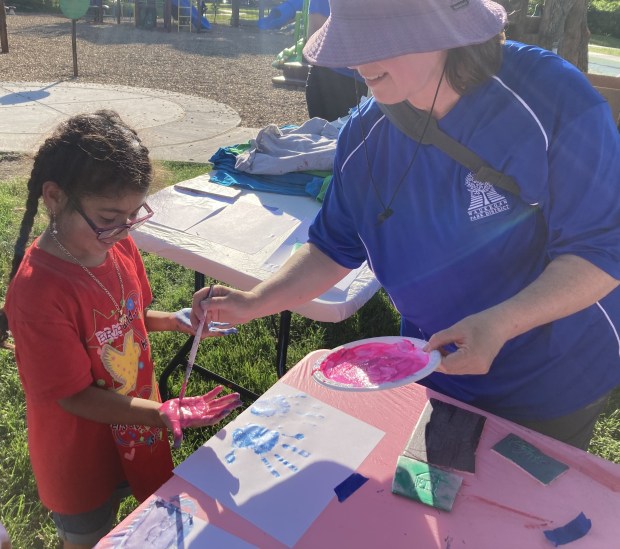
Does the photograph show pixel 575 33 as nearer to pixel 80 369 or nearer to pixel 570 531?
pixel 570 531

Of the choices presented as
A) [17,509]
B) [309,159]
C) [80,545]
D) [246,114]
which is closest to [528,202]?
[80,545]

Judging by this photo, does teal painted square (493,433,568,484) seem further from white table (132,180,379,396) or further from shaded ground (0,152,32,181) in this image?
shaded ground (0,152,32,181)

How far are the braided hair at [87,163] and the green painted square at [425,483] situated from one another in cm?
96

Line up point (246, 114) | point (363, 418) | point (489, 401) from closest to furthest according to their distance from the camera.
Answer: point (363, 418) < point (489, 401) < point (246, 114)

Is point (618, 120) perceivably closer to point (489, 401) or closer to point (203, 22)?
point (489, 401)

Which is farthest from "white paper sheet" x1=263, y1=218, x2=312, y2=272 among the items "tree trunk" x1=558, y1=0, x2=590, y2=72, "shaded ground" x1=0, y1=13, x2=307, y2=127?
"shaded ground" x1=0, y1=13, x2=307, y2=127

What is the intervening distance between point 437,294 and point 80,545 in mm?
1224

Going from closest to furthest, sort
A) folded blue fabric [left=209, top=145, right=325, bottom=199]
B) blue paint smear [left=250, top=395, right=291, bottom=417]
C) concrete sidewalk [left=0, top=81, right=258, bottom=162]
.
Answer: blue paint smear [left=250, top=395, right=291, bottom=417] → folded blue fabric [left=209, top=145, right=325, bottom=199] → concrete sidewalk [left=0, top=81, right=258, bottom=162]

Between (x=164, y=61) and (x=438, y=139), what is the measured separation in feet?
41.5

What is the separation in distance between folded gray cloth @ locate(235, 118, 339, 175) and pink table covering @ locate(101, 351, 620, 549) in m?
1.94

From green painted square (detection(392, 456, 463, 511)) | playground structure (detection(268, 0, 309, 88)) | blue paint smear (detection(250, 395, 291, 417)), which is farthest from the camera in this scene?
playground structure (detection(268, 0, 309, 88))

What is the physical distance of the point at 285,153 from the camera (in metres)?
3.07

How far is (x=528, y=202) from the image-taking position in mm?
1219

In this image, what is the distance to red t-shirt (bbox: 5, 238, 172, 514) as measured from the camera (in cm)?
135
